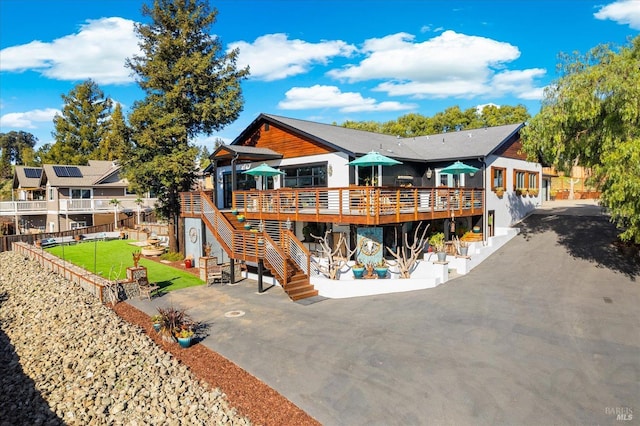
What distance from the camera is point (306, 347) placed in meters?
10.4

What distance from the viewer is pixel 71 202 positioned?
114ft

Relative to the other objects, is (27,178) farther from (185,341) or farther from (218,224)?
(185,341)

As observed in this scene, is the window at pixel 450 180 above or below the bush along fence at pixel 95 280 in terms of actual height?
above

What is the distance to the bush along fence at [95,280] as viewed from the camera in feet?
50.9

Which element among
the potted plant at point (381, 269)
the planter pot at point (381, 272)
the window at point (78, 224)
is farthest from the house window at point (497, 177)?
the window at point (78, 224)

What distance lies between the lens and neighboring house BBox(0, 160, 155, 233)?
35.4 m

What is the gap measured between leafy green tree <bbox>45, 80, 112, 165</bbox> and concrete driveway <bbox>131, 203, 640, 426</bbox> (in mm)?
50304

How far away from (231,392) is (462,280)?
11.8 m

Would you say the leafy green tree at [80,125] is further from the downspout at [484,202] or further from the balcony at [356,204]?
the downspout at [484,202]

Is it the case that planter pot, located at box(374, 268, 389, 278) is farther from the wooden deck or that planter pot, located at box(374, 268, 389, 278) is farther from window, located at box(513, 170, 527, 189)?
window, located at box(513, 170, 527, 189)

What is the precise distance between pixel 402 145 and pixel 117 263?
18881 millimetres

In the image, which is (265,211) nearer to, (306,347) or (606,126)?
(306,347)

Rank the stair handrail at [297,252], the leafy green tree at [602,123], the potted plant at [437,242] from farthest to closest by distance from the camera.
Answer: the potted plant at [437,242]
the stair handrail at [297,252]
the leafy green tree at [602,123]

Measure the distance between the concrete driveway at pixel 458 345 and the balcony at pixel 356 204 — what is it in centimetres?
326
